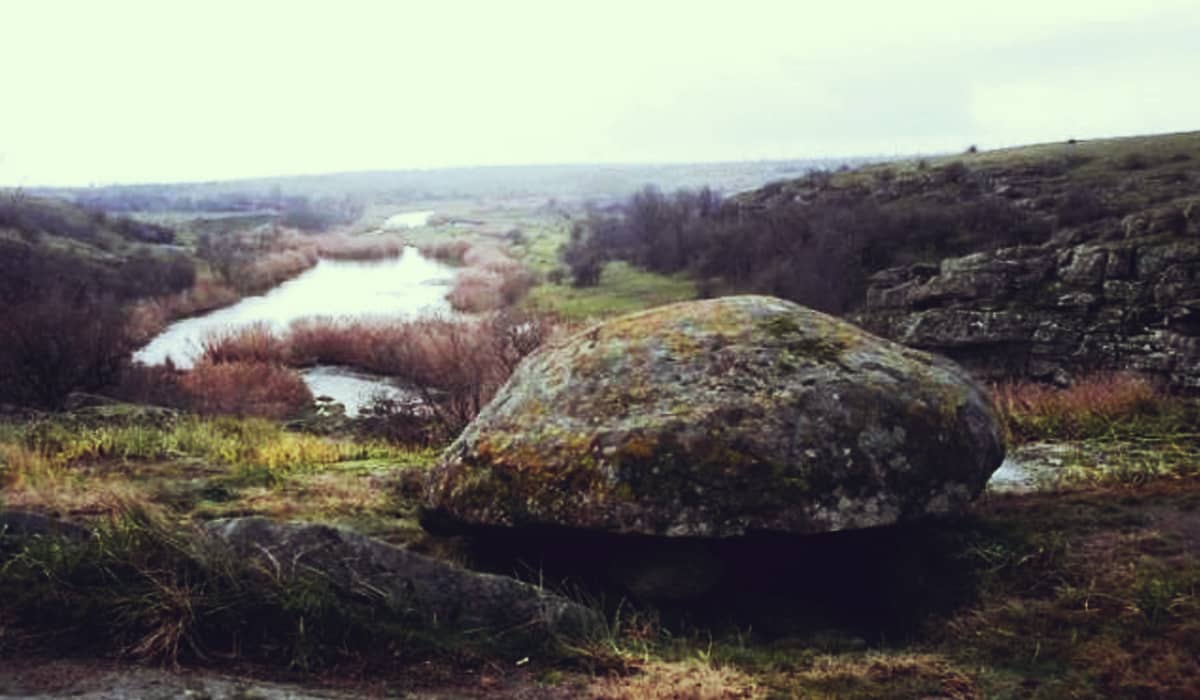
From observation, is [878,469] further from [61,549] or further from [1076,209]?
[1076,209]

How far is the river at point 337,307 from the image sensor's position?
3034 centimetres

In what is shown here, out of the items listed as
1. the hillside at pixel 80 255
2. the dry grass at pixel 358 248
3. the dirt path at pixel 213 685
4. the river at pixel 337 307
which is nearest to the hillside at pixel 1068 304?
the river at pixel 337 307

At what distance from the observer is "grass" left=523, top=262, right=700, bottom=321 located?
149ft

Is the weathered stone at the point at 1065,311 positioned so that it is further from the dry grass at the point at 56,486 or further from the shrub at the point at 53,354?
the dry grass at the point at 56,486

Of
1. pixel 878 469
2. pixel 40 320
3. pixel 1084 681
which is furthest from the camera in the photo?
pixel 40 320

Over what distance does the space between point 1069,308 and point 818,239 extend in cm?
2021

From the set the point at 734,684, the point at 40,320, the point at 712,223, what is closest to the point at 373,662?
the point at 734,684

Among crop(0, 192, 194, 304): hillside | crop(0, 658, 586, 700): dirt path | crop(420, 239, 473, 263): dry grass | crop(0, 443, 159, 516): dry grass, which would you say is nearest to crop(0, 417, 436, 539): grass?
crop(0, 443, 159, 516): dry grass

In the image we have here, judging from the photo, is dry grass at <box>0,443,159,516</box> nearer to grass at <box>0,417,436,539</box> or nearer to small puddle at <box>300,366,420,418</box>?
grass at <box>0,417,436,539</box>

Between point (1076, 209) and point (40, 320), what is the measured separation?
38892mm

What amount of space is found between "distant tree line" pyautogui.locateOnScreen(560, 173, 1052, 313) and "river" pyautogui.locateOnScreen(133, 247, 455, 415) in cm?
952

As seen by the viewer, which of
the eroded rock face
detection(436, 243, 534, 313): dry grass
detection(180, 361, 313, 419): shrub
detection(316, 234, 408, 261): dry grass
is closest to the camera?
the eroded rock face

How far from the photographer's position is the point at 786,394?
260 inches

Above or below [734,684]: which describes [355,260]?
below
